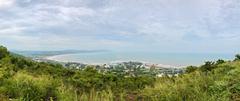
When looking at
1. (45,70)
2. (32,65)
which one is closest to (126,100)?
→ (45,70)

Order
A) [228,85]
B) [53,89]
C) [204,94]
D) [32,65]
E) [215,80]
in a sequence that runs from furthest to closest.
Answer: [32,65], [53,89], [215,80], [228,85], [204,94]

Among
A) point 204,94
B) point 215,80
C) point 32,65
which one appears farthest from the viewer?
point 32,65

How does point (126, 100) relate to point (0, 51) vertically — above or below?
below

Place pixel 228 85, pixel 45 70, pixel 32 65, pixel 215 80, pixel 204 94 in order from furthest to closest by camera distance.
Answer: pixel 32 65 < pixel 45 70 < pixel 215 80 < pixel 228 85 < pixel 204 94

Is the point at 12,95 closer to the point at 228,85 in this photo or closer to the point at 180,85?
the point at 180,85

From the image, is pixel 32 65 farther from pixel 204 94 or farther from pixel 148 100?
pixel 204 94

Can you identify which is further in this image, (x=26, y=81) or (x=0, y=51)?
(x=0, y=51)

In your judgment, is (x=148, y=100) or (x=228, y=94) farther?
(x=148, y=100)

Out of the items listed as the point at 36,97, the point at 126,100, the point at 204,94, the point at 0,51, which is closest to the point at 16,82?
the point at 36,97

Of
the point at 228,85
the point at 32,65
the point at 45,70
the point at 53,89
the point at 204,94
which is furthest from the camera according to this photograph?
the point at 32,65
